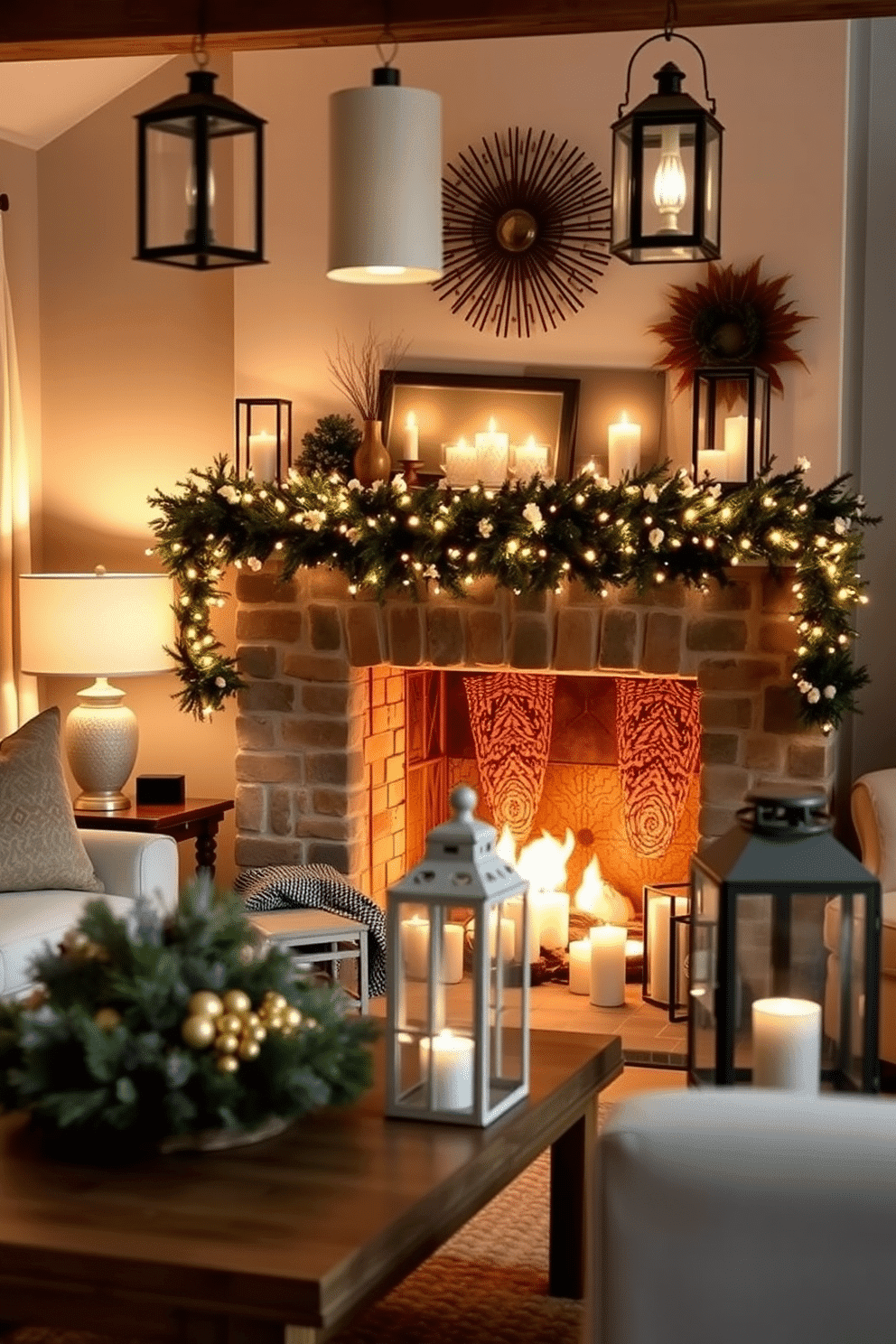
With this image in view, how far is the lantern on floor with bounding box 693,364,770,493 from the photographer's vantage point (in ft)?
15.2

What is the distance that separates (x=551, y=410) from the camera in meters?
5.07

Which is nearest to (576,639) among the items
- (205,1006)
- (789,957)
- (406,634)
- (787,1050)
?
(406,634)

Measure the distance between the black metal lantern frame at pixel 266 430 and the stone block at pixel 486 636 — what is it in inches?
27.8

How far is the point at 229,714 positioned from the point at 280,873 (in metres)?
0.76

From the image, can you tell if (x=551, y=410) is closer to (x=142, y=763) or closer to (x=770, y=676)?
(x=770, y=676)

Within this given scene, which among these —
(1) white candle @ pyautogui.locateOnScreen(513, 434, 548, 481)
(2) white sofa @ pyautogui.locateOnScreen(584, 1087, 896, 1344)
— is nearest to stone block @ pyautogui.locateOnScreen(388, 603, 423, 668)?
(1) white candle @ pyautogui.locateOnScreen(513, 434, 548, 481)

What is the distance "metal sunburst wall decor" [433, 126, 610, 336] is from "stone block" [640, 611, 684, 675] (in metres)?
0.89

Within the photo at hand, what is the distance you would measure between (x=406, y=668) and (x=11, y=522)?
1.29m

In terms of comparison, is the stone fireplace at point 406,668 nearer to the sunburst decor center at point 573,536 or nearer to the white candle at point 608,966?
the sunburst decor center at point 573,536

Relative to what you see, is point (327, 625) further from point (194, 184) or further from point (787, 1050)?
point (787, 1050)

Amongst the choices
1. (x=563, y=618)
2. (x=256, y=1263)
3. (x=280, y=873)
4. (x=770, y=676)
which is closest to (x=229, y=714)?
(x=280, y=873)

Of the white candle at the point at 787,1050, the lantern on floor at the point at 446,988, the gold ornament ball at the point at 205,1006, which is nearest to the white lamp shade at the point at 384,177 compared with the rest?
the lantern on floor at the point at 446,988

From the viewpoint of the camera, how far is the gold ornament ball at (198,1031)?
2.39 metres

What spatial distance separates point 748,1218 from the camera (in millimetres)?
1911
